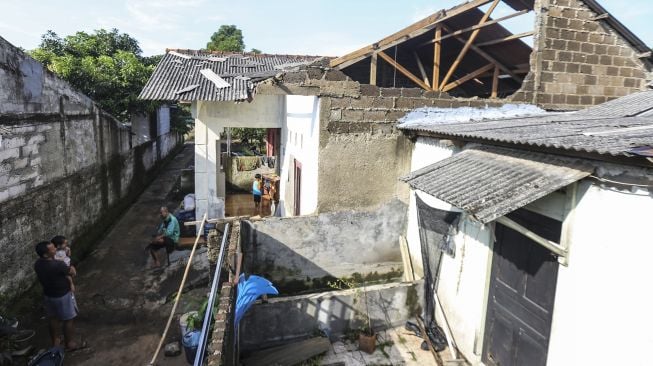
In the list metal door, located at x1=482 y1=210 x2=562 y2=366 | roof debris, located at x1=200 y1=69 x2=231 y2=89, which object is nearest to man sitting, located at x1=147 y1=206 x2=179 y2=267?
roof debris, located at x1=200 y1=69 x2=231 y2=89

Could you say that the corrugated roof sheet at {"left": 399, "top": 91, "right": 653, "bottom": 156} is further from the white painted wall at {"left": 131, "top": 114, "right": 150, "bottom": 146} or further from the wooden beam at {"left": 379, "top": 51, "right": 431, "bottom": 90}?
the white painted wall at {"left": 131, "top": 114, "right": 150, "bottom": 146}

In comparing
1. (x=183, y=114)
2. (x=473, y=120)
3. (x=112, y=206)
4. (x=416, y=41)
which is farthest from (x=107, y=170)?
(x=183, y=114)

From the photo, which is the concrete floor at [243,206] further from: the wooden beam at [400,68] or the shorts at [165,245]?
the wooden beam at [400,68]

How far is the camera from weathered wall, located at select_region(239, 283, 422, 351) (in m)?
5.80

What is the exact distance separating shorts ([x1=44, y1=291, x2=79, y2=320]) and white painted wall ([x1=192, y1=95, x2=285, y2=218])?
5357mm

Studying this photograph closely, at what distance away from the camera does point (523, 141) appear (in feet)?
13.9

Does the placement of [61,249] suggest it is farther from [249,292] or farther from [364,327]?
[364,327]

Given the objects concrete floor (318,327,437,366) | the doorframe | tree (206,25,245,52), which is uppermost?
tree (206,25,245,52)

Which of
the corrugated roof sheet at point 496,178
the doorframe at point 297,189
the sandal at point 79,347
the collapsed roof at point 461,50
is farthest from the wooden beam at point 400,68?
the sandal at point 79,347

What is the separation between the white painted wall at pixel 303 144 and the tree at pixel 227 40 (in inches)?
920

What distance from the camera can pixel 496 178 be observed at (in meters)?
4.50

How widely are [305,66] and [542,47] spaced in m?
4.51

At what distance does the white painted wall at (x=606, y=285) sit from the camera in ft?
11.2

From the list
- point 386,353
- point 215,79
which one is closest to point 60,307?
point 386,353
